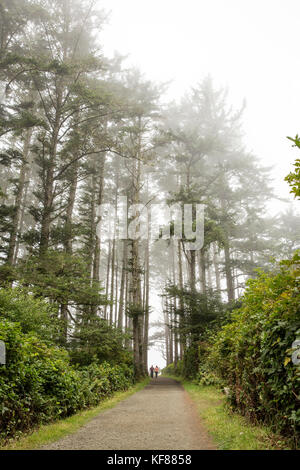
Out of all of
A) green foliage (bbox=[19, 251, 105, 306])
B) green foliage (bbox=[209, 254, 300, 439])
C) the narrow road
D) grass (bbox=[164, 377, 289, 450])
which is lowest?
the narrow road

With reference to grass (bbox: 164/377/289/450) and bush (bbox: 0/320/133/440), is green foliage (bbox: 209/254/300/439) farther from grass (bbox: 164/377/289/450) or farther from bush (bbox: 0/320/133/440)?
bush (bbox: 0/320/133/440)

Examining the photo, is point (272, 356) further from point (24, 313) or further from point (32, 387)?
point (24, 313)

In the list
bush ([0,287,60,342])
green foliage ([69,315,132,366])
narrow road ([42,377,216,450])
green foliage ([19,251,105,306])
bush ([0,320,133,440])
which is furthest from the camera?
green foliage ([69,315,132,366])

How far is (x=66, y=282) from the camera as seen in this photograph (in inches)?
391

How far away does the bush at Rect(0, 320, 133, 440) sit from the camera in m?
4.16

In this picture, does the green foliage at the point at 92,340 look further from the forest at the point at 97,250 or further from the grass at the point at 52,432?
the grass at the point at 52,432

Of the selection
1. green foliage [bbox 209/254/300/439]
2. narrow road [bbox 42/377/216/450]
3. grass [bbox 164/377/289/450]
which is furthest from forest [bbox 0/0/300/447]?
narrow road [bbox 42/377/216/450]

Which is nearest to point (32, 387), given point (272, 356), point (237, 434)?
point (237, 434)

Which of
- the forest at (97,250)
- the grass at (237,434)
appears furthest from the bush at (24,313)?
the grass at (237,434)

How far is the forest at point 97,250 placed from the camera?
4.24m

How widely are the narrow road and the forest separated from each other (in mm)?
809

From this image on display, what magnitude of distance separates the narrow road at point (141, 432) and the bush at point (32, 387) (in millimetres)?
641

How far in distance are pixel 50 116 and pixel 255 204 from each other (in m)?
19.3
